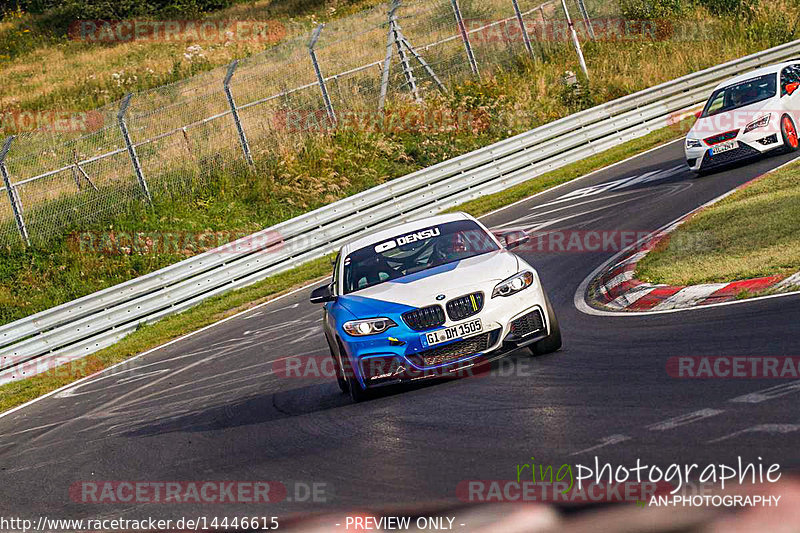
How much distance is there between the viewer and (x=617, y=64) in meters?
32.9

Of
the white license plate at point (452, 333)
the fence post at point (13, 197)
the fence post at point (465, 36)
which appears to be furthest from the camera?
the fence post at point (465, 36)

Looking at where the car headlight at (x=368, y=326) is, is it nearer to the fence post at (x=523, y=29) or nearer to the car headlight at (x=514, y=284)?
the car headlight at (x=514, y=284)

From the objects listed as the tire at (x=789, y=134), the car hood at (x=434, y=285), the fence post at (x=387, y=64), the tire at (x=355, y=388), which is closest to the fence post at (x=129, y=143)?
the fence post at (x=387, y=64)

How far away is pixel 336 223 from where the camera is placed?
75.4 feet

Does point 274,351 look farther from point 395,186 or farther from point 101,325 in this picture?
point 395,186

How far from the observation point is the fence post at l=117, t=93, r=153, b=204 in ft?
78.9

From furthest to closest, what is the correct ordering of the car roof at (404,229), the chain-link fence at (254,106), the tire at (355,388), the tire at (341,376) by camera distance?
the chain-link fence at (254,106), the car roof at (404,229), the tire at (341,376), the tire at (355,388)

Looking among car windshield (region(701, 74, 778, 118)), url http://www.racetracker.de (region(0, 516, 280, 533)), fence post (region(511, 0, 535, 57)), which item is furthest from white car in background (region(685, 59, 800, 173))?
fence post (region(511, 0, 535, 57))

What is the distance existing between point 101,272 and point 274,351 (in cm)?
1143

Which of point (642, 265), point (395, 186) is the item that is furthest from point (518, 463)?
point (395, 186)

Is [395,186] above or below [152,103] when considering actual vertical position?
below

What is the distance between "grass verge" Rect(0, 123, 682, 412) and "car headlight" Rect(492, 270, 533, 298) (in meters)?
9.51

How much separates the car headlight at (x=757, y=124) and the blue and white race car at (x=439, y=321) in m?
10.2

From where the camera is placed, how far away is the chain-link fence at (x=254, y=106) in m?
24.2
